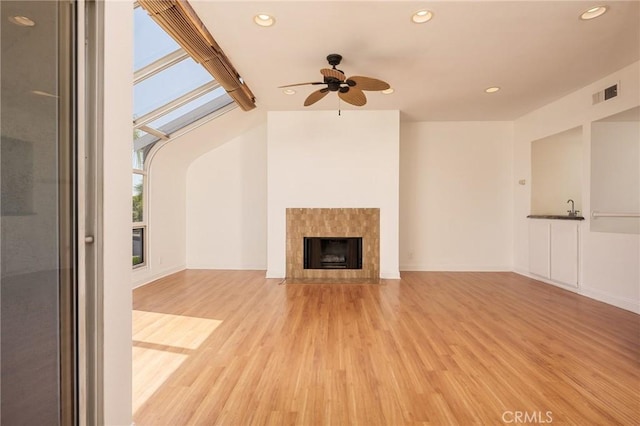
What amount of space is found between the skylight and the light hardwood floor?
244 centimetres

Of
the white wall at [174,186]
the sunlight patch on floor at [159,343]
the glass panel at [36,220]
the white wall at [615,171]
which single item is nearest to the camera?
the glass panel at [36,220]

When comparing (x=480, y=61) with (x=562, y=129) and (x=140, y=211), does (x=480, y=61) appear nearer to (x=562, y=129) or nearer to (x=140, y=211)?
(x=562, y=129)

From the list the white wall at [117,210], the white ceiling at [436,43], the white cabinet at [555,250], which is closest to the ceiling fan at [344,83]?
the white ceiling at [436,43]

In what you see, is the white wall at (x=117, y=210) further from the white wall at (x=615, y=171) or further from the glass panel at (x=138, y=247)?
the white wall at (x=615, y=171)

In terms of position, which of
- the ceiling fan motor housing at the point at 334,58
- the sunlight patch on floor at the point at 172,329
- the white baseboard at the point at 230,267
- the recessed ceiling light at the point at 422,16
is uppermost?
the recessed ceiling light at the point at 422,16

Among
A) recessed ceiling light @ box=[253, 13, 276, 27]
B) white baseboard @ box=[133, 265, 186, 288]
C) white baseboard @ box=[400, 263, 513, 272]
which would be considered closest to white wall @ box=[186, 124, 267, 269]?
white baseboard @ box=[133, 265, 186, 288]

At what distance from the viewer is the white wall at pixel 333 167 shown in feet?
16.6

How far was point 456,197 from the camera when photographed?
5.76m

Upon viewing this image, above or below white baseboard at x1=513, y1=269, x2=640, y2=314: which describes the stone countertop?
above

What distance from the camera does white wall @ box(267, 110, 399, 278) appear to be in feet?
16.6

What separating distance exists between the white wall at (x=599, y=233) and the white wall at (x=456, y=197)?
558mm

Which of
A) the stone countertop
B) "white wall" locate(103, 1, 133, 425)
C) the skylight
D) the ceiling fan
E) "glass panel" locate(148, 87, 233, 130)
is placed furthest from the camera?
"glass panel" locate(148, 87, 233, 130)

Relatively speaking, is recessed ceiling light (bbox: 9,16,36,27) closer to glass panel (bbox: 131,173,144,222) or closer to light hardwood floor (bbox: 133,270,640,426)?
light hardwood floor (bbox: 133,270,640,426)

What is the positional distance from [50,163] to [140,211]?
435 centimetres
